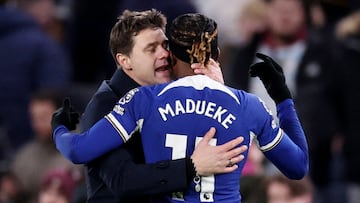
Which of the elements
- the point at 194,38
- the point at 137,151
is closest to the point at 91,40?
the point at 137,151

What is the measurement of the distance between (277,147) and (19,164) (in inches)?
188

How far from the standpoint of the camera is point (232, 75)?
10.1 m

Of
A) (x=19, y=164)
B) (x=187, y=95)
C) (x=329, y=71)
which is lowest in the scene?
(x=19, y=164)

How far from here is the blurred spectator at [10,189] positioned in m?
9.49

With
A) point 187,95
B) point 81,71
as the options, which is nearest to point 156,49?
point 187,95

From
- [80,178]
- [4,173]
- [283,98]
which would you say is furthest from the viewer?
[4,173]

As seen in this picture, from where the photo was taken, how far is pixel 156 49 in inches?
226

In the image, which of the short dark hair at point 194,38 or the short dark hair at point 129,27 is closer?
the short dark hair at point 194,38

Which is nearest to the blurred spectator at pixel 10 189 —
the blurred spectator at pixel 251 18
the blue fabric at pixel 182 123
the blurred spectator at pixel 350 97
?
the blurred spectator at pixel 251 18

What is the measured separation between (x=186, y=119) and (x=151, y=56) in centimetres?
42

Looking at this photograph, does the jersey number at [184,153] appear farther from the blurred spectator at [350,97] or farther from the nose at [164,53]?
the blurred spectator at [350,97]

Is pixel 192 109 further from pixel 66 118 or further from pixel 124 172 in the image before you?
pixel 66 118

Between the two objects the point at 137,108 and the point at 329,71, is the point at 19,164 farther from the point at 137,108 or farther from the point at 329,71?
the point at 137,108

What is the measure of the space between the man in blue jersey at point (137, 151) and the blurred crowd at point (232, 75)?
2.58 meters
